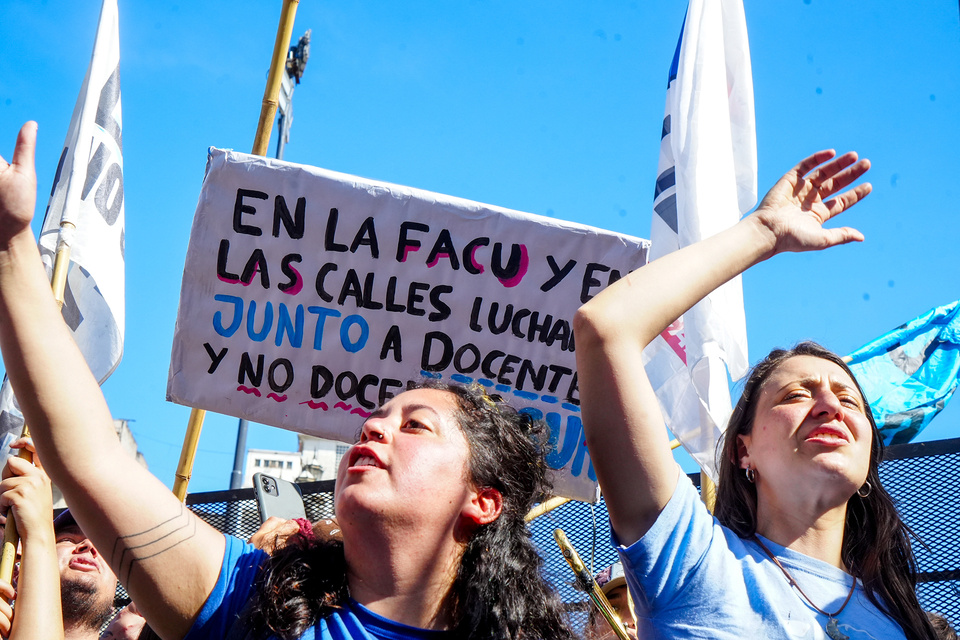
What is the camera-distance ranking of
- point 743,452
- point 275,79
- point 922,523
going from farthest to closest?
point 275,79 < point 922,523 < point 743,452

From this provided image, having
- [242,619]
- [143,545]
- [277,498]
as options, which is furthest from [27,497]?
[277,498]

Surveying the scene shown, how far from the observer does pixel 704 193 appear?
10.2ft

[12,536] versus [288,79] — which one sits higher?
[288,79]

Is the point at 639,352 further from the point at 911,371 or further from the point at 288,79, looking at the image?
the point at 288,79

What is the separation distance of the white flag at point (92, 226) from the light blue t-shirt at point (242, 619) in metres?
1.62

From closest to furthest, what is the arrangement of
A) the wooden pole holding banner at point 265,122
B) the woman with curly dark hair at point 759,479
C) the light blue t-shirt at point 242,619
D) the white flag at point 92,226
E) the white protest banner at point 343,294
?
the light blue t-shirt at point 242,619 < the woman with curly dark hair at point 759,479 < the white flag at point 92,226 < the white protest banner at point 343,294 < the wooden pole holding banner at point 265,122

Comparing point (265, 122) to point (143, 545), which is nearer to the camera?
point (143, 545)

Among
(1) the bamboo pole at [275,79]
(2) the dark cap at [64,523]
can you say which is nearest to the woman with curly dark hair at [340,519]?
(2) the dark cap at [64,523]

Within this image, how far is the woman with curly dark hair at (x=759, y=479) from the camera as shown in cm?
178

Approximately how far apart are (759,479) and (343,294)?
168 cm

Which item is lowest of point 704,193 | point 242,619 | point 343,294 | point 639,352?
point 242,619

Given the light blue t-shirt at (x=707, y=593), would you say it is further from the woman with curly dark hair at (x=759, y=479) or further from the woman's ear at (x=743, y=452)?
the woman's ear at (x=743, y=452)

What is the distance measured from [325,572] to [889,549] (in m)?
1.34

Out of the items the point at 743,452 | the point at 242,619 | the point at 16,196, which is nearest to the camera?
the point at 16,196
